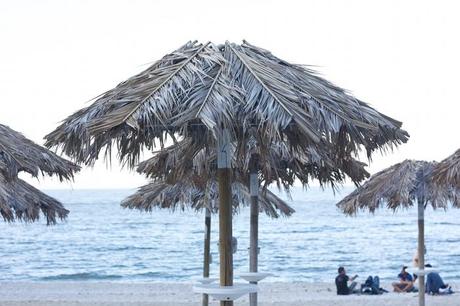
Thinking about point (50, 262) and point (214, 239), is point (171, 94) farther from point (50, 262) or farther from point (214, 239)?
point (214, 239)

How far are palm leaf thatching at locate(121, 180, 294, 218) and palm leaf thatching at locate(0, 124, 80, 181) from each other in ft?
11.7

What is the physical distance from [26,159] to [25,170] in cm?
9

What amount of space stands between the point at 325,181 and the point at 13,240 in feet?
159

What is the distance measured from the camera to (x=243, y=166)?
9.80 m

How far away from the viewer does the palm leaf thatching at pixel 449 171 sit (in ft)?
31.4

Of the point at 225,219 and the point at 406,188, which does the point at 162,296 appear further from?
the point at 225,219

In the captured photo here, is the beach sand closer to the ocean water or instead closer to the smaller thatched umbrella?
the smaller thatched umbrella

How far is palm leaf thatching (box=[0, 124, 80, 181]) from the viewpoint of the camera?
782 cm

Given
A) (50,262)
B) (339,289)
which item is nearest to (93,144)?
(339,289)

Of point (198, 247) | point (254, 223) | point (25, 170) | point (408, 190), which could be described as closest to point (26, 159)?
point (25, 170)

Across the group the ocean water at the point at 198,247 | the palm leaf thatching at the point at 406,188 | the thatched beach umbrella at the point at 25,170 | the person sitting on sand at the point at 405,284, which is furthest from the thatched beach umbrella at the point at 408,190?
the ocean water at the point at 198,247

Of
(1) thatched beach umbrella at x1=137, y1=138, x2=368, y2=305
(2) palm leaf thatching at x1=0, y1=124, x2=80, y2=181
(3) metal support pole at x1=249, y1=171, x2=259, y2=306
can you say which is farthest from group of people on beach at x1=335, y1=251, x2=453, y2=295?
(2) palm leaf thatching at x1=0, y1=124, x2=80, y2=181

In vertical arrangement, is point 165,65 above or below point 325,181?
above

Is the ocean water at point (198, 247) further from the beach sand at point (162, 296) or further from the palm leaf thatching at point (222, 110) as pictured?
the palm leaf thatching at point (222, 110)
